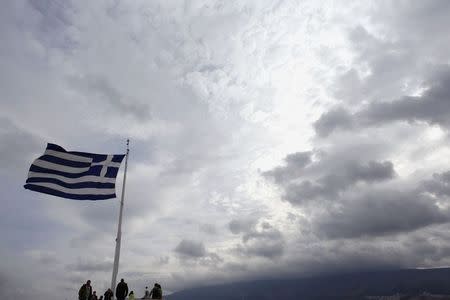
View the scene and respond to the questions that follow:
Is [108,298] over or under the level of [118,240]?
under

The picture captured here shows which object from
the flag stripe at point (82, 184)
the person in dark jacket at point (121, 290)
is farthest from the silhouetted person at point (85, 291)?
the flag stripe at point (82, 184)

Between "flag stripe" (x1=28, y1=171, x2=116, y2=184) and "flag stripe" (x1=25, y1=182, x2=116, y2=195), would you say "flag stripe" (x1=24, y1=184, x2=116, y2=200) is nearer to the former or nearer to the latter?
"flag stripe" (x1=25, y1=182, x2=116, y2=195)

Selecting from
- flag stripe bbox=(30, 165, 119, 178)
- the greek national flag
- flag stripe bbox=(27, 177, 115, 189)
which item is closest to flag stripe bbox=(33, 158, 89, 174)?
the greek national flag

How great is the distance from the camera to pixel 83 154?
28688 mm

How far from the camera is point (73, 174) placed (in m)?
28.5

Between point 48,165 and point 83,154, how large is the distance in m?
2.48

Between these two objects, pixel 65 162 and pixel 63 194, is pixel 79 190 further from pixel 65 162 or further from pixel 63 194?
pixel 65 162

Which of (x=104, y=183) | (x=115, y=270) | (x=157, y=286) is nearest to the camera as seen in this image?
(x=115, y=270)

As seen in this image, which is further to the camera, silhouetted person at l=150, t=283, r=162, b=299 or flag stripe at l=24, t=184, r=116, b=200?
silhouetted person at l=150, t=283, r=162, b=299

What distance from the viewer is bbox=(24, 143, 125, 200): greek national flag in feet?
91.0

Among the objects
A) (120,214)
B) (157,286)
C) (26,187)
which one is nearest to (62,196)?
(26,187)

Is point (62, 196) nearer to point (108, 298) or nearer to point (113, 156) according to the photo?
point (113, 156)

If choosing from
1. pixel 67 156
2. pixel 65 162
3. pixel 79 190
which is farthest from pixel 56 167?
pixel 79 190

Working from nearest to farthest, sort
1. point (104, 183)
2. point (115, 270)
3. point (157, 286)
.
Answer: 1. point (115, 270)
2. point (104, 183)
3. point (157, 286)
